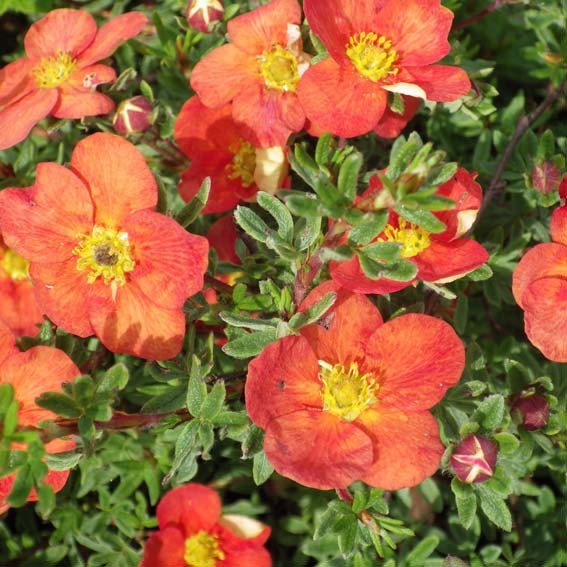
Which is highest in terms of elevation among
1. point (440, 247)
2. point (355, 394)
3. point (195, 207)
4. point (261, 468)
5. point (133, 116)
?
point (133, 116)

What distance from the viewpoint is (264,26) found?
8.42ft

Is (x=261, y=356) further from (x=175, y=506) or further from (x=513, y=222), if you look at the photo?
(x=513, y=222)

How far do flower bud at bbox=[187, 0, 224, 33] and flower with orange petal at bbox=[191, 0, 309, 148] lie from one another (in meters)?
0.14

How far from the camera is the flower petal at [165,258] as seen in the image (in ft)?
7.06

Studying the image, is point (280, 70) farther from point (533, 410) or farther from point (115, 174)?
point (533, 410)

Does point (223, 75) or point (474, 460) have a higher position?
point (223, 75)

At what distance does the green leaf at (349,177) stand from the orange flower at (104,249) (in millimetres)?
519

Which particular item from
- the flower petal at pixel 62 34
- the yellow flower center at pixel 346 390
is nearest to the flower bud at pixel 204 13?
the flower petal at pixel 62 34

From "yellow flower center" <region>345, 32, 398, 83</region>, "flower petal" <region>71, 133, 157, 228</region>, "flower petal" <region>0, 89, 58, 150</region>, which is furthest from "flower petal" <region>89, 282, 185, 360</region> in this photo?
"yellow flower center" <region>345, 32, 398, 83</region>

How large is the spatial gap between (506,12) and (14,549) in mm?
3000

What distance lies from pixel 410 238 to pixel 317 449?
27.8 inches

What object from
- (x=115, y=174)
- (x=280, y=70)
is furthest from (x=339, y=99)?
(x=115, y=174)

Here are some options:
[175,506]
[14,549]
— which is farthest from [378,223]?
[14,549]

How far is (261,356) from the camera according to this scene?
201 cm
